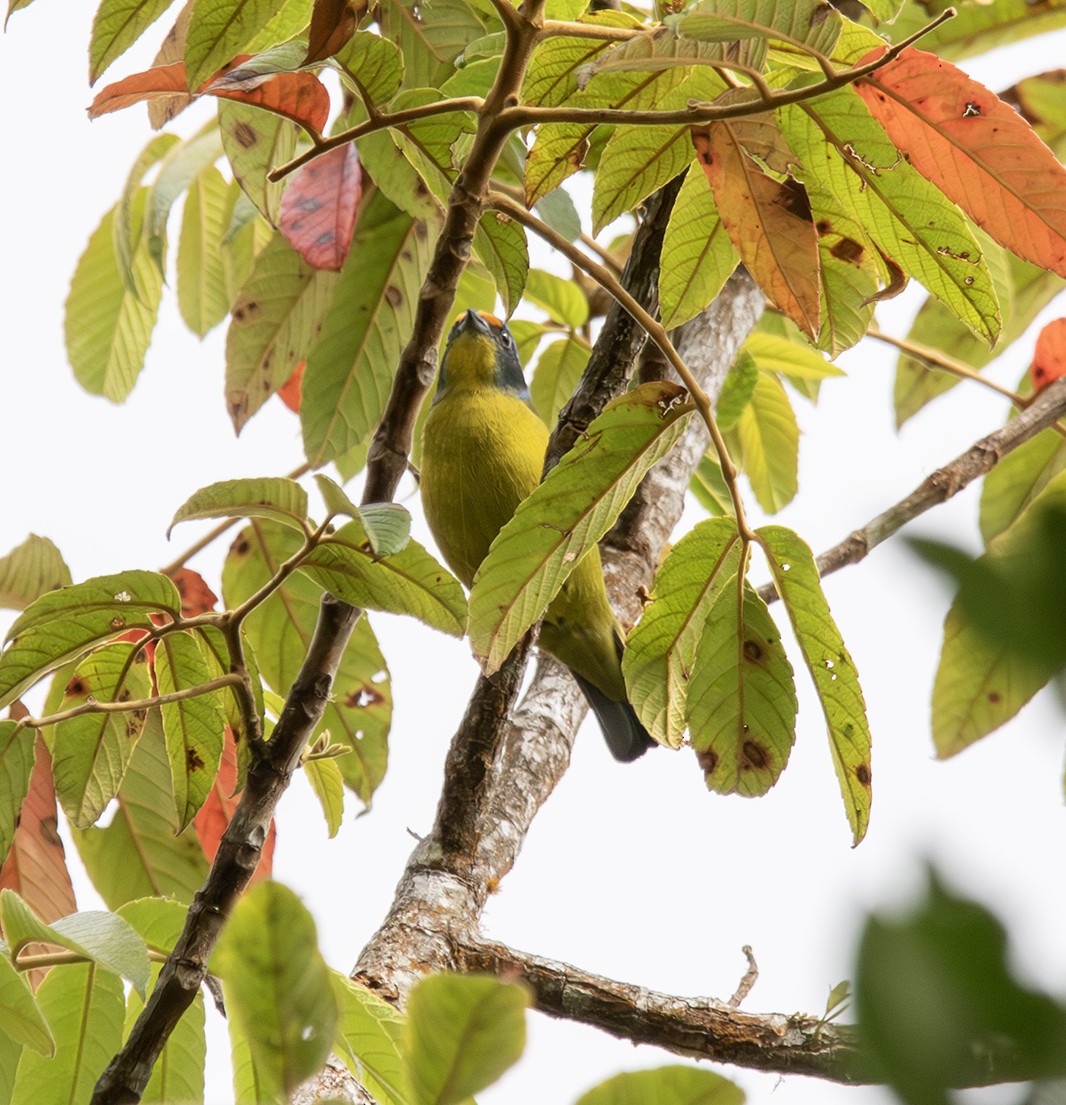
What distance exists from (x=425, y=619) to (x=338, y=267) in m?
0.59

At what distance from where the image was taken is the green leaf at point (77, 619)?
1.49m

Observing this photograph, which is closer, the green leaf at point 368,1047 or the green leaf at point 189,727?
the green leaf at point 368,1047

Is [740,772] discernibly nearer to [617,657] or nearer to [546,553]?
[546,553]

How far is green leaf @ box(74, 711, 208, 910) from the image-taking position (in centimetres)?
207


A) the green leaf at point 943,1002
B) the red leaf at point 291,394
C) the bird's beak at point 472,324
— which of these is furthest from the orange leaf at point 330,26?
the bird's beak at point 472,324

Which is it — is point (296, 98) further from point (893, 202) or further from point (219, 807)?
point (219, 807)

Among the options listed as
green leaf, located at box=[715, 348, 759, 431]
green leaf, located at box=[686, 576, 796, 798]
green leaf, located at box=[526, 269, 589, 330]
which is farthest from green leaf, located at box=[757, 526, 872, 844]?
green leaf, located at box=[526, 269, 589, 330]

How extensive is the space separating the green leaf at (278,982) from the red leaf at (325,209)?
52.8 inches

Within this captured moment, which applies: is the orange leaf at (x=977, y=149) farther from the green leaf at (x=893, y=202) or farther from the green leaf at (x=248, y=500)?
the green leaf at (x=248, y=500)

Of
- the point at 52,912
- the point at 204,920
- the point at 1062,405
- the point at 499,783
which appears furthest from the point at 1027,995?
the point at 1062,405

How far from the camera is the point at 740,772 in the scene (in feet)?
5.71

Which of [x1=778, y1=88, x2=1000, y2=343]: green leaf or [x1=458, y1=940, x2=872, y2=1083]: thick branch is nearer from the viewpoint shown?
[x1=778, y1=88, x2=1000, y2=343]: green leaf

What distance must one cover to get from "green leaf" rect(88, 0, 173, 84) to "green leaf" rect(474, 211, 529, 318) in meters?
0.49

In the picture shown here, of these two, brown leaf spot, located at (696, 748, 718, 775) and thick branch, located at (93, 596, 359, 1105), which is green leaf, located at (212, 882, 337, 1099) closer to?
thick branch, located at (93, 596, 359, 1105)
